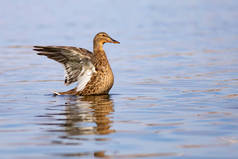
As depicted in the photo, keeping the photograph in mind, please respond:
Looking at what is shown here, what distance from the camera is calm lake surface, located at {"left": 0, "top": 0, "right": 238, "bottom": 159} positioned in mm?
6395

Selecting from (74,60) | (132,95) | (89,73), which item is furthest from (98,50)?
(132,95)

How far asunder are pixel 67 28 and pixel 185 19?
6.74 meters

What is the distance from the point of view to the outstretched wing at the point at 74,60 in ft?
33.4

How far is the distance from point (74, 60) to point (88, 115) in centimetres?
239

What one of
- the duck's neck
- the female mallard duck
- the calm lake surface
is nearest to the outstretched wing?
the female mallard duck

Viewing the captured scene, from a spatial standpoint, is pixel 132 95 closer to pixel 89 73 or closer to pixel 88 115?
pixel 89 73

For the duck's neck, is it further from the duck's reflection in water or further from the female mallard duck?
the duck's reflection in water

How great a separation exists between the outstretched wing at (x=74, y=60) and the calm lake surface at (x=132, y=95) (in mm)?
578

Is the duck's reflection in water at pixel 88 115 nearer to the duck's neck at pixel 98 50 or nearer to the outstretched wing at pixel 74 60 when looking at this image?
the outstretched wing at pixel 74 60

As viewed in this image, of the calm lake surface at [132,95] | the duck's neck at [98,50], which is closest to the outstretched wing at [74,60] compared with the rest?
the duck's neck at [98,50]

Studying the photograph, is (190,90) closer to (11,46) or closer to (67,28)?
(11,46)

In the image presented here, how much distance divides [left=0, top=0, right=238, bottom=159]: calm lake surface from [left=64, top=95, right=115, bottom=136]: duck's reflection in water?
2 cm

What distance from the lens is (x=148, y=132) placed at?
7066mm

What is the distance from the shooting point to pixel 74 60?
10.6m
